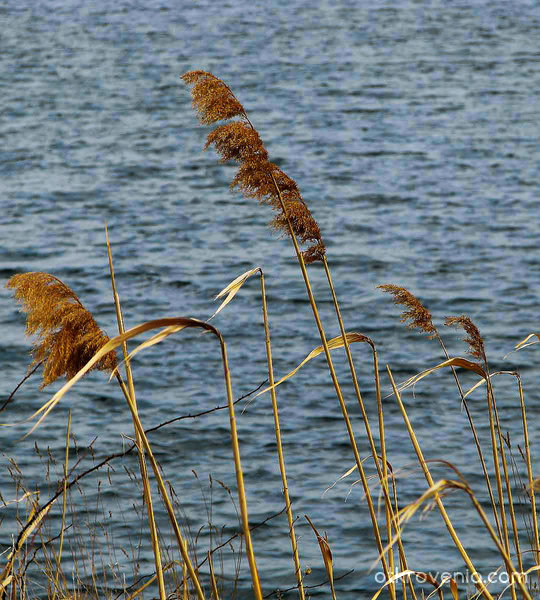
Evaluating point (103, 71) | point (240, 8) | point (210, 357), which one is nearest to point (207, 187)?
point (210, 357)

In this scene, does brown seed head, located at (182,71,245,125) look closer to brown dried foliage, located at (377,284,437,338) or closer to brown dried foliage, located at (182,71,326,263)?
brown dried foliage, located at (182,71,326,263)

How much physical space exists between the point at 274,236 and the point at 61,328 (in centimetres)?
1007

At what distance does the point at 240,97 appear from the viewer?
19844 millimetres

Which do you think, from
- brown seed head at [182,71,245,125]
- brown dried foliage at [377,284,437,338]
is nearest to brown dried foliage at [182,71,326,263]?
brown seed head at [182,71,245,125]

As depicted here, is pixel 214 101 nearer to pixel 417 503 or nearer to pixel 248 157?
pixel 248 157

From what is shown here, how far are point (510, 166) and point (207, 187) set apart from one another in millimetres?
4256

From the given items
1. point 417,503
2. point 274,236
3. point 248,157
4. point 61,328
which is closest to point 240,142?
point 248,157

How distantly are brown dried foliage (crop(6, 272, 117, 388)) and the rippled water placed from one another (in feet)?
10.5

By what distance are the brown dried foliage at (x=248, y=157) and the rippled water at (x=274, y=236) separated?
3088 millimetres

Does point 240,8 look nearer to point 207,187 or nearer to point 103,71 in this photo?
point 103,71

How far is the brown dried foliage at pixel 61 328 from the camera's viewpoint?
6.97 feet

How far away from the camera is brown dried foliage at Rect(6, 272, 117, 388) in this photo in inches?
83.7

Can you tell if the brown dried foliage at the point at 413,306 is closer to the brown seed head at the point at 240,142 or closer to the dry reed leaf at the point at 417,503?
the brown seed head at the point at 240,142

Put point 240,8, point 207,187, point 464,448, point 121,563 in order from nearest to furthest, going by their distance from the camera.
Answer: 1. point 121,563
2. point 464,448
3. point 207,187
4. point 240,8
